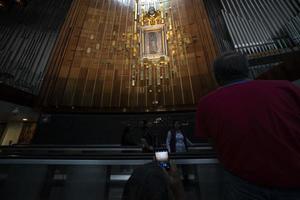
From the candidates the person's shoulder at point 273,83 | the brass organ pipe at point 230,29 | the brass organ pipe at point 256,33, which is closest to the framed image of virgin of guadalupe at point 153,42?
the brass organ pipe at point 230,29

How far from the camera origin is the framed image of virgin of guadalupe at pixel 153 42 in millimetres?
6586

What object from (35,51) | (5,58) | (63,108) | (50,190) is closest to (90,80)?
(63,108)

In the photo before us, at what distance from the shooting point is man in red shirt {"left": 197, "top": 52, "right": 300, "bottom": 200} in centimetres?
75

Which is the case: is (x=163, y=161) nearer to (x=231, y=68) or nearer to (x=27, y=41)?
(x=231, y=68)

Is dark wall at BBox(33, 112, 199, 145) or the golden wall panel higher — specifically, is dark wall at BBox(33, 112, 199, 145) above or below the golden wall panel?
below

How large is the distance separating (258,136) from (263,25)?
5913 mm

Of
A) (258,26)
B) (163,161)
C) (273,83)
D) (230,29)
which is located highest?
(230,29)

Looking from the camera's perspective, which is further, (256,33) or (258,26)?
(258,26)

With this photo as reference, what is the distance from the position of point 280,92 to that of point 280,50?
4349 millimetres

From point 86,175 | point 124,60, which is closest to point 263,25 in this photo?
point 124,60

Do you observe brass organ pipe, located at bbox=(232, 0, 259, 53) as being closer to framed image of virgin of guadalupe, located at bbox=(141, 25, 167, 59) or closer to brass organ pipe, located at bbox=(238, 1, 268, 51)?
brass organ pipe, located at bbox=(238, 1, 268, 51)

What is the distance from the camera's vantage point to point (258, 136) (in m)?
0.78

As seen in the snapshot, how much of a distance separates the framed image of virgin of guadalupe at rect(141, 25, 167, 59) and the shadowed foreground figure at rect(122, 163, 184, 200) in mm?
5813

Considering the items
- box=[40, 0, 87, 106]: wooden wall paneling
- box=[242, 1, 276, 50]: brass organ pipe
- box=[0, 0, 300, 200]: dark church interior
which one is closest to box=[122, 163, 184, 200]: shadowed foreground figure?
box=[0, 0, 300, 200]: dark church interior
